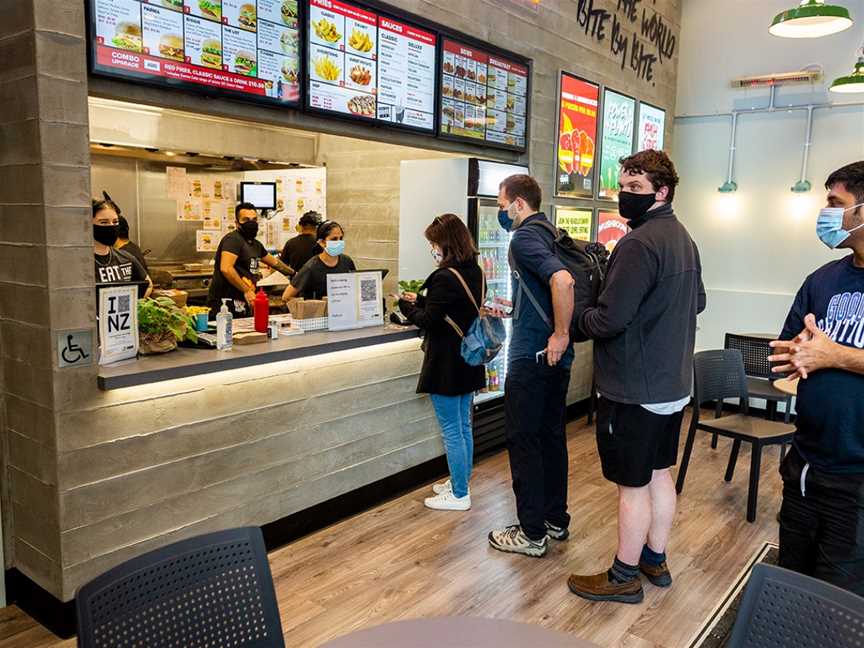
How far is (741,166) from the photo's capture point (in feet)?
22.1

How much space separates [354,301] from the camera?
4.11 meters

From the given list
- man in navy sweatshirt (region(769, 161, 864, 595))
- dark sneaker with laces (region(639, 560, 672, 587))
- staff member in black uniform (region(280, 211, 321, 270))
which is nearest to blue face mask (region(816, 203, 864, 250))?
man in navy sweatshirt (region(769, 161, 864, 595))

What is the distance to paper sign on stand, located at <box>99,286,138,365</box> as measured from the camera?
2863 millimetres

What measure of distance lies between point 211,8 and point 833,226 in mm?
2599

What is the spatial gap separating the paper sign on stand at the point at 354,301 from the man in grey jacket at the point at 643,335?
A: 1.52 meters

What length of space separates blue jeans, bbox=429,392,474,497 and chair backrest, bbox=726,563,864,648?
2.48 metres

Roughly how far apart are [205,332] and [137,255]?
5.66 feet

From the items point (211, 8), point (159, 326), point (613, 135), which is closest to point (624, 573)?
point (159, 326)

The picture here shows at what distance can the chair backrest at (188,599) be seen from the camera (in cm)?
142

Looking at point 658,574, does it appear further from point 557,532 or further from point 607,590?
point 557,532

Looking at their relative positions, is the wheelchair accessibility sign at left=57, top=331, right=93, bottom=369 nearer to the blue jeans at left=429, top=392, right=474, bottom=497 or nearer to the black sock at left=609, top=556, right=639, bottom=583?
the blue jeans at left=429, top=392, right=474, bottom=497

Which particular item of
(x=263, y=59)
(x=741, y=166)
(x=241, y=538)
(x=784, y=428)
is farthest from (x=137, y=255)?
(x=741, y=166)

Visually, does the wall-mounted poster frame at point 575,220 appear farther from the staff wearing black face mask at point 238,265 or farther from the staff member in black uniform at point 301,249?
the staff wearing black face mask at point 238,265

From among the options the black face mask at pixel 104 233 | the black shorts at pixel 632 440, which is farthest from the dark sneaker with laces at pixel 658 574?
the black face mask at pixel 104 233
